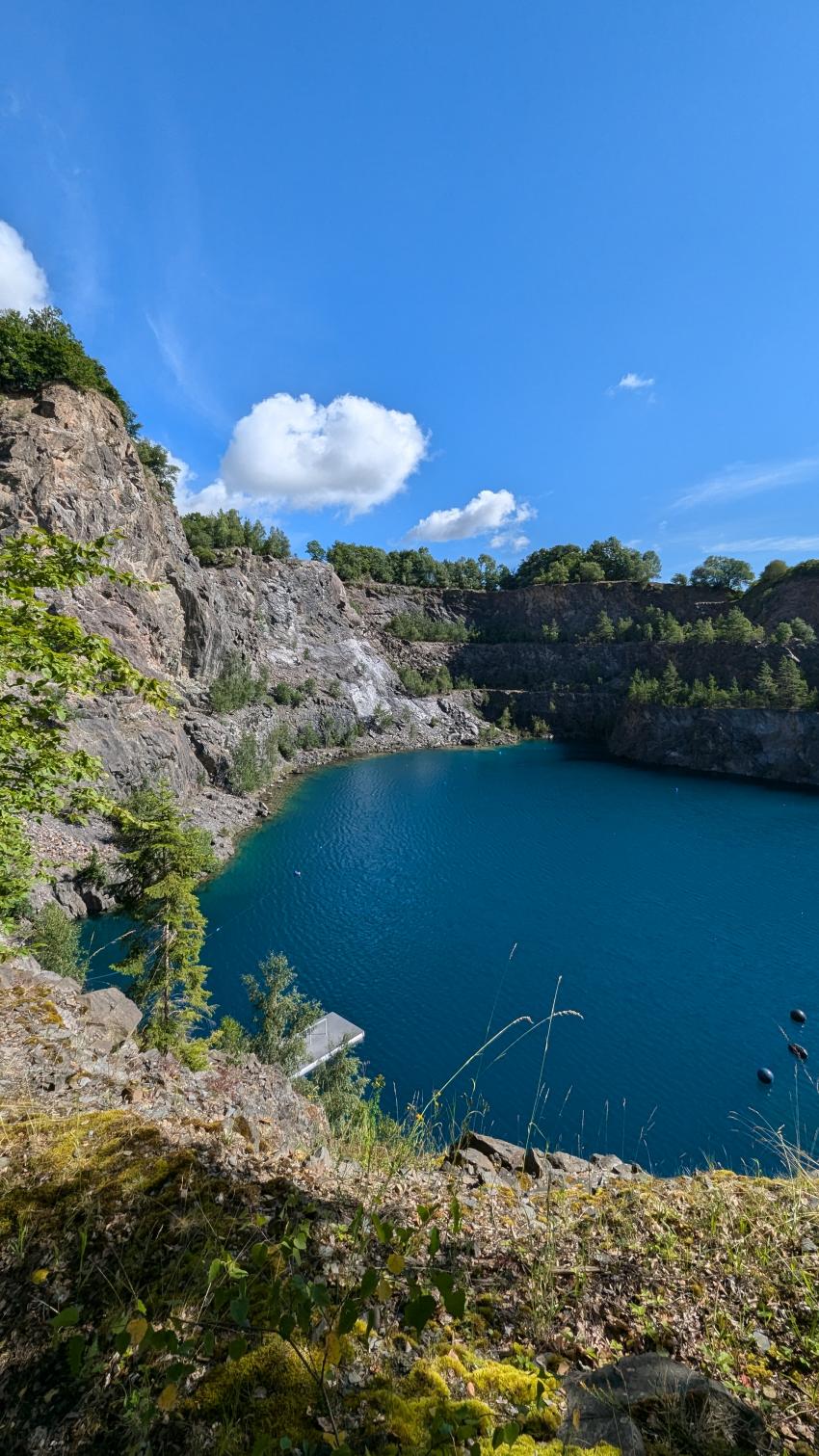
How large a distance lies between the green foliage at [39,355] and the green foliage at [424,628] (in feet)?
146

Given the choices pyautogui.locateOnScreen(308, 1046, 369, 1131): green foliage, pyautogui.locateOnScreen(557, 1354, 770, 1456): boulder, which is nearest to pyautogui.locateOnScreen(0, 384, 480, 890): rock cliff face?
pyautogui.locateOnScreen(308, 1046, 369, 1131): green foliage

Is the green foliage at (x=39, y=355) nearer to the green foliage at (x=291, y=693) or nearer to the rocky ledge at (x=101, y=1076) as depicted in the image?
the green foliage at (x=291, y=693)

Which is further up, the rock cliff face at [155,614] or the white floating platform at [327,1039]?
the rock cliff face at [155,614]

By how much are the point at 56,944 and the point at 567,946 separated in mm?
16172

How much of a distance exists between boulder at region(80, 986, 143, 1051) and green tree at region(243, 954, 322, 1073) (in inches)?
209

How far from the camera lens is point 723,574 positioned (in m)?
70.2

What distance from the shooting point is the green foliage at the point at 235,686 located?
41.3 m

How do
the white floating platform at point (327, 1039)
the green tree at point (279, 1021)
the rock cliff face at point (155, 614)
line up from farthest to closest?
the rock cliff face at point (155, 614), the white floating platform at point (327, 1039), the green tree at point (279, 1021)

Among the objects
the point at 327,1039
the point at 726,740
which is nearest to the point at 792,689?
the point at 726,740

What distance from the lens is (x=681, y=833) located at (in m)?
34.2

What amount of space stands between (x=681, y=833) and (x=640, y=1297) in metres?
35.6

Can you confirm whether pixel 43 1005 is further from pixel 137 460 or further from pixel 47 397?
pixel 137 460

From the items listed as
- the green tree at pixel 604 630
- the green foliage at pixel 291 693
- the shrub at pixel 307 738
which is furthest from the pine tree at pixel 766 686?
the green foliage at pixel 291 693

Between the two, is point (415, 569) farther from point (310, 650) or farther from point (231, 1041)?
point (231, 1041)
